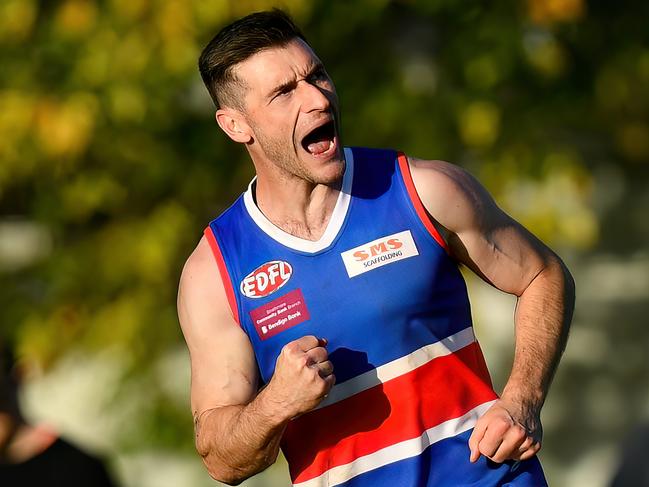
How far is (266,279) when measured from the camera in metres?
3.86

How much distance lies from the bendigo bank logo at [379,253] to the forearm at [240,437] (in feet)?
1.62

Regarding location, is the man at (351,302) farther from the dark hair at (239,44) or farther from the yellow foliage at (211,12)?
the yellow foliage at (211,12)

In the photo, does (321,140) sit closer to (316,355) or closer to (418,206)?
(418,206)

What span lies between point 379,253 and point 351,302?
0.56 ft

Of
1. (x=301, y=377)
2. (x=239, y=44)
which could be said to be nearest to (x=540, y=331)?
(x=301, y=377)

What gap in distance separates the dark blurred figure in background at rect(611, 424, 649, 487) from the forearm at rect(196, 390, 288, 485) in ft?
4.45

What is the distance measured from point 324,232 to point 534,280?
65cm

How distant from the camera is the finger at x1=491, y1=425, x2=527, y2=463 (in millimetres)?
3541

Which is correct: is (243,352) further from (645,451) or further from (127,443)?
(127,443)

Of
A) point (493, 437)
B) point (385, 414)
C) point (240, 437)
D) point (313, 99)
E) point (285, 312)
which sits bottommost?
point (493, 437)

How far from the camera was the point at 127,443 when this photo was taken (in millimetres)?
7898

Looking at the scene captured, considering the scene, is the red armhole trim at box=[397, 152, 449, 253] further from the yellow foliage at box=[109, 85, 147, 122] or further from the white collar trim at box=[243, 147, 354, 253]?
the yellow foliage at box=[109, 85, 147, 122]

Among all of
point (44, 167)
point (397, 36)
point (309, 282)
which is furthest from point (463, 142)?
point (309, 282)

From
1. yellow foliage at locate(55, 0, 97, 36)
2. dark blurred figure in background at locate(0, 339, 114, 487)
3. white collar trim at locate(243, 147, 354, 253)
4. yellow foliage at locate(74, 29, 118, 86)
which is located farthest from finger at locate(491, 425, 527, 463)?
yellow foliage at locate(55, 0, 97, 36)
